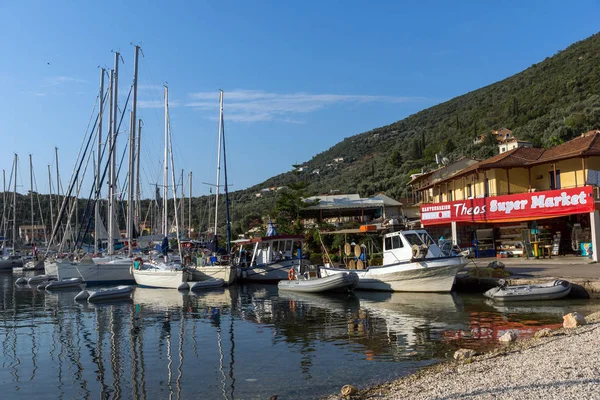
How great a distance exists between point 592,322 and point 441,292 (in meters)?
10.9

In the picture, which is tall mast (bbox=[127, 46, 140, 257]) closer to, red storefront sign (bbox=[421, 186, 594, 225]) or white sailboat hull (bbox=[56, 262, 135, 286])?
white sailboat hull (bbox=[56, 262, 135, 286])

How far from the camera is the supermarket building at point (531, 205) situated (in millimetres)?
29219

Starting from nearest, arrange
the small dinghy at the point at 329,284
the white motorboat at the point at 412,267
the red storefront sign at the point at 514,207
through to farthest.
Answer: the white motorboat at the point at 412,267, the small dinghy at the point at 329,284, the red storefront sign at the point at 514,207

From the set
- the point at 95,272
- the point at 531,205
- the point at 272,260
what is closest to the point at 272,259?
the point at 272,260

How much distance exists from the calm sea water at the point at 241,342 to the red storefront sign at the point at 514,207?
931cm

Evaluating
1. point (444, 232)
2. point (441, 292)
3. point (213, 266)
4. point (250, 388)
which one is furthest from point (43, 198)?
point (250, 388)

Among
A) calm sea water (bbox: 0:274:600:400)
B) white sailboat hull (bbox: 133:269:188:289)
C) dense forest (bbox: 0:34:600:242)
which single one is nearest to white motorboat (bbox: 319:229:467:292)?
calm sea water (bbox: 0:274:600:400)

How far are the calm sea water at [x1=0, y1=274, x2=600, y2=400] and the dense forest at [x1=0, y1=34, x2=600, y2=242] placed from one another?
29749 millimetres

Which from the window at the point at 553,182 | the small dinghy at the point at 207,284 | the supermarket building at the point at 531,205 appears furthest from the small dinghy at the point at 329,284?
the window at the point at 553,182

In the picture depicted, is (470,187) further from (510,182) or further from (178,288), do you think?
(178,288)

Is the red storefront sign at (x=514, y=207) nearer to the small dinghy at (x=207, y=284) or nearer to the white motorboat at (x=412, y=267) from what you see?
the white motorboat at (x=412, y=267)

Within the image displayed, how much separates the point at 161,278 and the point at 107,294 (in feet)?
20.3

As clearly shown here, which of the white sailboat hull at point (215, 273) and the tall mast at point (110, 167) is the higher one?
the tall mast at point (110, 167)

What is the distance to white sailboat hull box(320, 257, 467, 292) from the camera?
2519 centimetres
